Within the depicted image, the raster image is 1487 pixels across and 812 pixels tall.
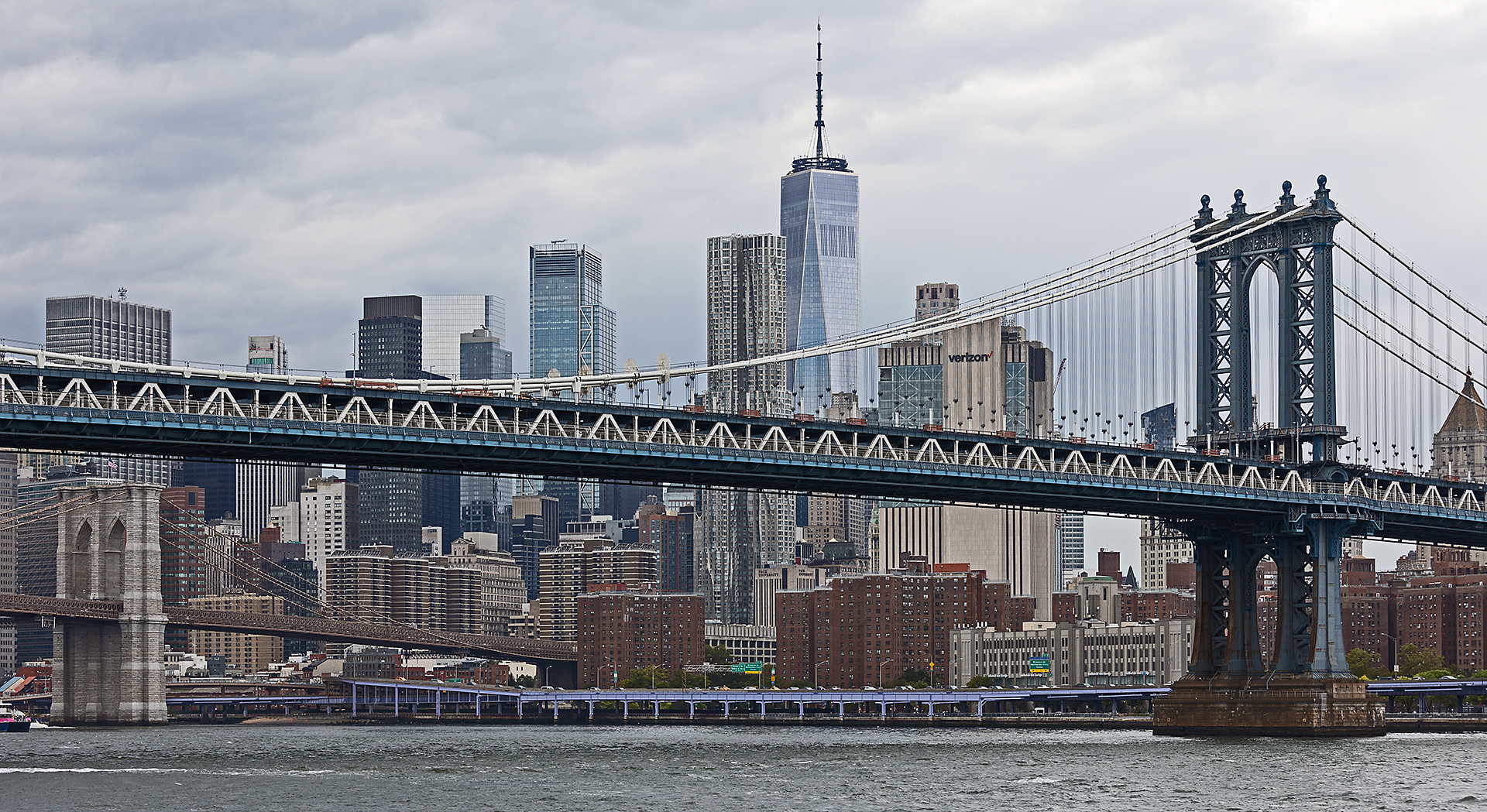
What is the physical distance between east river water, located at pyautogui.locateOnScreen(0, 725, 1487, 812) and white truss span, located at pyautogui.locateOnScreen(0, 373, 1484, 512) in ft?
39.0

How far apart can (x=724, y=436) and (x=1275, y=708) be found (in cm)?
2811

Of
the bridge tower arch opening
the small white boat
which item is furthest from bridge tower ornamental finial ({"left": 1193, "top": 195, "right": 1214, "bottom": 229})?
the small white boat

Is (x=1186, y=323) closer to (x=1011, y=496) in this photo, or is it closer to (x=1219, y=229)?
(x=1219, y=229)

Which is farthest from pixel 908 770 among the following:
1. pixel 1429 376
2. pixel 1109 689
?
pixel 1109 689

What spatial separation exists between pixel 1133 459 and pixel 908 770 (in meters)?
20.6

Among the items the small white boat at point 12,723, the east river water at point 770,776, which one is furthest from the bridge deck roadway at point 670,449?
the small white boat at point 12,723

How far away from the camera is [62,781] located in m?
78.9

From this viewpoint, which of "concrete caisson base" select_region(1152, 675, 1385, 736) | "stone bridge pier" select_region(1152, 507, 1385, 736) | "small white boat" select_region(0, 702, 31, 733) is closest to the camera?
"concrete caisson base" select_region(1152, 675, 1385, 736)

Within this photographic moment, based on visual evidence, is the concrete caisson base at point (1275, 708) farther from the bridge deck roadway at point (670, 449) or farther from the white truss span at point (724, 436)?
the white truss span at point (724, 436)

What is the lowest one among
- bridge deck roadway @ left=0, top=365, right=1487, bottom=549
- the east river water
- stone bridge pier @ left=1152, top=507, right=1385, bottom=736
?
the east river water

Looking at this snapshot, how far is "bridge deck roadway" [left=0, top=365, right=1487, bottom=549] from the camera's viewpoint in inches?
2940

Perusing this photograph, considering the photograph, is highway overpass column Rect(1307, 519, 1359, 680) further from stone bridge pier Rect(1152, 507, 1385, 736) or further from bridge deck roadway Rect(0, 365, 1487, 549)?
bridge deck roadway Rect(0, 365, 1487, 549)

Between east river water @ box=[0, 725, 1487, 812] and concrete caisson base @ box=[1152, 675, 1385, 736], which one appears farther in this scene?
concrete caisson base @ box=[1152, 675, 1385, 736]

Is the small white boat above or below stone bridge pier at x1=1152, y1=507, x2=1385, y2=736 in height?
below
